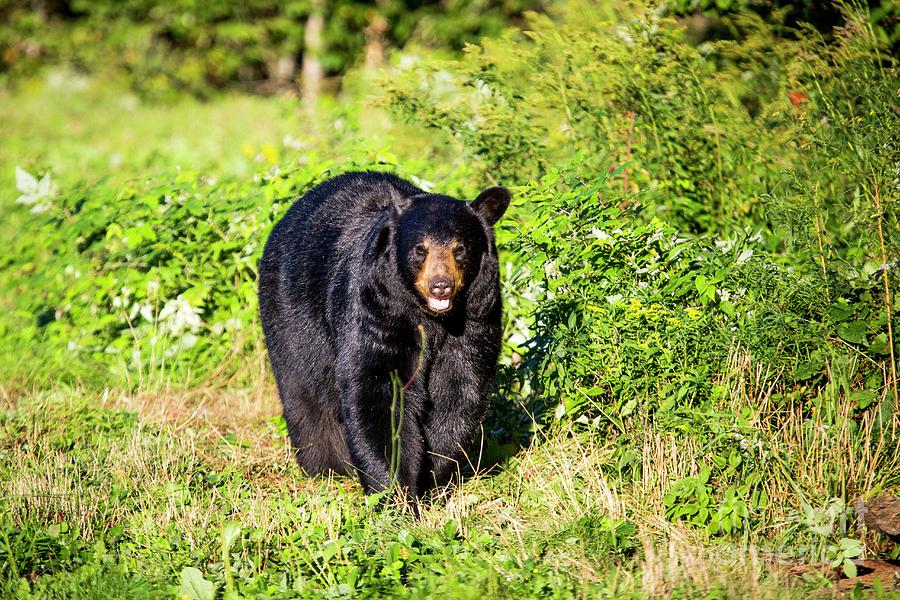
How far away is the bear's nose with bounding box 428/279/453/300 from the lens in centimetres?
412

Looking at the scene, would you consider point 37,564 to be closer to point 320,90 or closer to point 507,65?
point 507,65

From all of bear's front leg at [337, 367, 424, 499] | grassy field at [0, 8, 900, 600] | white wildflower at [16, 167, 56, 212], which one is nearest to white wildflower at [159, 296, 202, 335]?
grassy field at [0, 8, 900, 600]

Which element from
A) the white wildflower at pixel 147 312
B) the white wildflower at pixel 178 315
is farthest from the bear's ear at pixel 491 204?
the white wildflower at pixel 147 312

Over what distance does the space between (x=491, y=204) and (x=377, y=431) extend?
113cm

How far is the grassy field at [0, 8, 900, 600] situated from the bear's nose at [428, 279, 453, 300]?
77 centimetres

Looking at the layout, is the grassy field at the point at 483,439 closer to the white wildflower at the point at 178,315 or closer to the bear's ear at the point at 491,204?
the white wildflower at the point at 178,315

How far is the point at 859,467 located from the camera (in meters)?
4.25

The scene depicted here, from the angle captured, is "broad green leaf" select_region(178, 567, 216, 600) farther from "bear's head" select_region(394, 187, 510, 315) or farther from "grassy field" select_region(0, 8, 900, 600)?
"bear's head" select_region(394, 187, 510, 315)

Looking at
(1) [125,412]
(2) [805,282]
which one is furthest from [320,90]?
(2) [805,282]

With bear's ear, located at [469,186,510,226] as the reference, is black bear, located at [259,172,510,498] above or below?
below

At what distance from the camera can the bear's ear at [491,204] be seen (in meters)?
4.44

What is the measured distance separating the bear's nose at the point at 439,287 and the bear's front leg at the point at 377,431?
1.57 ft

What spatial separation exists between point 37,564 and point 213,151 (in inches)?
353

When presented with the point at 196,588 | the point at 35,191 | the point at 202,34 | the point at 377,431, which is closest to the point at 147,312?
the point at 35,191
